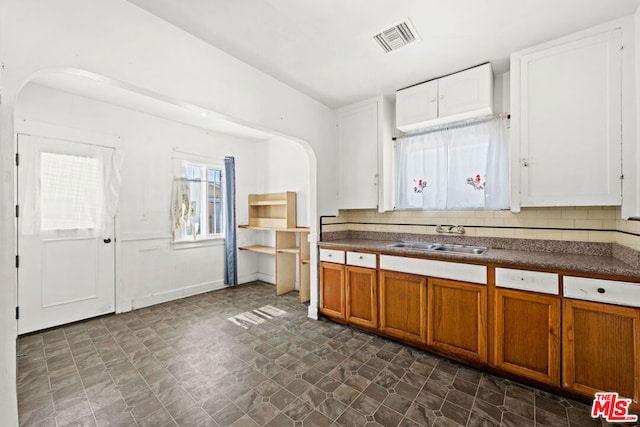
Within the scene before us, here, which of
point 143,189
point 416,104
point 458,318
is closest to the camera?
point 458,318

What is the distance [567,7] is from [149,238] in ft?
15.6

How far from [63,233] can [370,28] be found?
12.6ft

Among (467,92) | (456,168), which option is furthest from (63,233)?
(467,92)

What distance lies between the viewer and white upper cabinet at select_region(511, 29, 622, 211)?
189cm

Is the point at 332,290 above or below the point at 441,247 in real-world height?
below

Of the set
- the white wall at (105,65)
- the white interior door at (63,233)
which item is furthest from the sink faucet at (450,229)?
the white interior door at (63,233)

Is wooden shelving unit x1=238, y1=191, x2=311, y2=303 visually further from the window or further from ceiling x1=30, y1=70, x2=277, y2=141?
ceiling x1=30, y1=70, x2=277, y2=141

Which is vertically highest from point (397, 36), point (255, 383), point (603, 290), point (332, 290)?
point (397, 36)

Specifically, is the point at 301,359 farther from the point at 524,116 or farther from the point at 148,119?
the point at 148,119

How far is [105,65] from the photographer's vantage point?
62.4 inches

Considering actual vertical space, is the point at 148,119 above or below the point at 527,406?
above

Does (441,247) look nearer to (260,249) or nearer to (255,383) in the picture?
(255,383)

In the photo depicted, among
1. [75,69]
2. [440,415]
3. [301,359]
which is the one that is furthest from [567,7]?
[301,359]

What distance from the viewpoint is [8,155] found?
4.22 feet
